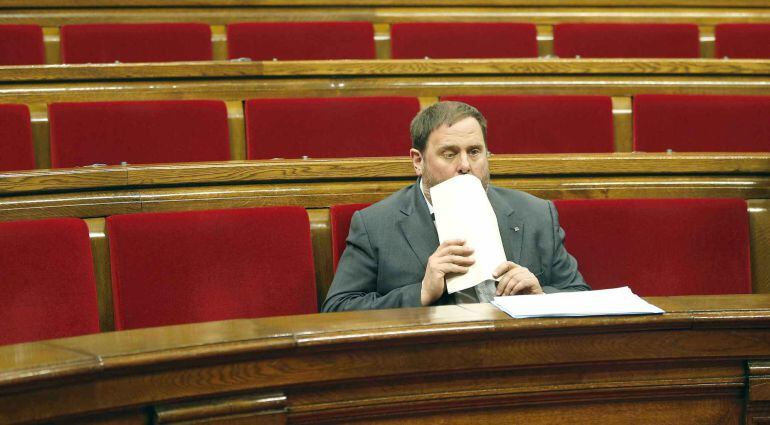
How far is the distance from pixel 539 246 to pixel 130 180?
228 mm

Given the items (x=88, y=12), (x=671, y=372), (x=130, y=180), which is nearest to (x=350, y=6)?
(x=88, y=12)

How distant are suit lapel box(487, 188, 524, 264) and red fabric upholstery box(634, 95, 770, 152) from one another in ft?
0.81

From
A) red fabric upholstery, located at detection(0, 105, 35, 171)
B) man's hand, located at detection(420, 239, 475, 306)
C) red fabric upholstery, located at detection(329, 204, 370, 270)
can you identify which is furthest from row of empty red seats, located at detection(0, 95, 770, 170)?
man's hand, located at detection(420, 239, 475, 306)

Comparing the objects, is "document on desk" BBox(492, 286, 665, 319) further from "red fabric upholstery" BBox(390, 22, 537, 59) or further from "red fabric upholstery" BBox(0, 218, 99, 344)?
"red fabric upholstery" BBox(390, 22, 537, 59)

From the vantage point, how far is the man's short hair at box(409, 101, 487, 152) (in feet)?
1.69

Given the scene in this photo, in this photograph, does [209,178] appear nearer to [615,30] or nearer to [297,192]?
[297,192]

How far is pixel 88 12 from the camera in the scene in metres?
0.94

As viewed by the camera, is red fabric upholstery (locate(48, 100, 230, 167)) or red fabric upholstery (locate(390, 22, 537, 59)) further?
red fabric upholstery (locate(390, 22, 537, 59))

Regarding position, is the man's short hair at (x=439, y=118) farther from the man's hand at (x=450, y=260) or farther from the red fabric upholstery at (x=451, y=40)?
the red fabric upholstery at (x=451, y=40)

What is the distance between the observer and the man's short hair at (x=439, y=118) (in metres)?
0.52

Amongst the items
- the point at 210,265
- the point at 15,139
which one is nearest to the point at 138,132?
the point at 15,139

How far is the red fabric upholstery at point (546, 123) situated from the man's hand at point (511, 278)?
0.91 ft

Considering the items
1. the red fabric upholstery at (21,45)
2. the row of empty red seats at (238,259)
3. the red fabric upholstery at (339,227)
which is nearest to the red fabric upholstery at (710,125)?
the row of empty red seats at (238,259)

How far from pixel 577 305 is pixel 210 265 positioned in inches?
8.5
